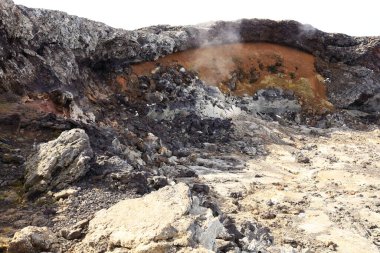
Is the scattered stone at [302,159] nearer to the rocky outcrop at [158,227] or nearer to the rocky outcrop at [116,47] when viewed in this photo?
the rocky outcrop at [116,47]

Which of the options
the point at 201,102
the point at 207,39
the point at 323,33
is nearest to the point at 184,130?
the point at 201,102

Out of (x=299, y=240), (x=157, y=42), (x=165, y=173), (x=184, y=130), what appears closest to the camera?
(x=299, y=240)

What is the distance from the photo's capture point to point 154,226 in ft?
25.1

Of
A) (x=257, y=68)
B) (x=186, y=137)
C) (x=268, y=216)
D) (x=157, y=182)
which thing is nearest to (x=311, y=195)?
(x=268, y=216)

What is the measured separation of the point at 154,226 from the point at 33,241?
2.23 metres

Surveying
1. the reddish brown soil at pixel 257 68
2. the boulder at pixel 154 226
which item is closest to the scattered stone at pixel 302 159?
the reddish brown soil at pixel 257 68

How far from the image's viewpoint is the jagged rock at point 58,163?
10.1m

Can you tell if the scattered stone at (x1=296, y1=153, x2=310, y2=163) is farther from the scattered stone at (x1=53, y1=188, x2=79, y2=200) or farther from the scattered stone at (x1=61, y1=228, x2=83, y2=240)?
the scattered stone at (x1=61, y1=228, x2=83, y2=240)

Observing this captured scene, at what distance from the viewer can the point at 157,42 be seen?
26250 millimetres

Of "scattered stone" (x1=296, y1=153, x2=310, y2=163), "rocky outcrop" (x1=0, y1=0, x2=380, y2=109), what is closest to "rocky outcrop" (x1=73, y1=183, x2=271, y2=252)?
"rocky outcrop" (x1=0, y1=0, x2=380, y2=109)

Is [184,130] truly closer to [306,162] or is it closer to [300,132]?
[306,162]

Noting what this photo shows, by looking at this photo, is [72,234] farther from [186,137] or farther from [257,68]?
[257,68]

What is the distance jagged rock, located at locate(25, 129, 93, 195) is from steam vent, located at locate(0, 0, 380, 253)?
0.12 ft

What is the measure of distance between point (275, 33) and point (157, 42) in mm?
11184
